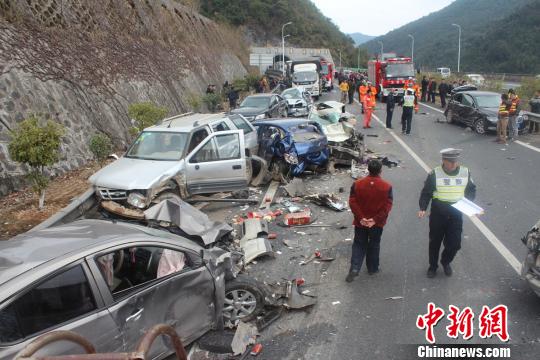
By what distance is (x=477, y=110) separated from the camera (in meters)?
18.0

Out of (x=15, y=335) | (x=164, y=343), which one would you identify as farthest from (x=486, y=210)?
(x=15, y=335)

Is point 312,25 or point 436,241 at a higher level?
point 312,25

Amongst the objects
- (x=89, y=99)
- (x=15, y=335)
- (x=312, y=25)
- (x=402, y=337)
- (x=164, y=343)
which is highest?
(x=312, y=25)

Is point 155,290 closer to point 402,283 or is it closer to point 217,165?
point 402,283

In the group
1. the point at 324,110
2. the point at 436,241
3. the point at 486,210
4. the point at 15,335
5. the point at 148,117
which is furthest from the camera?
the point at 324,110

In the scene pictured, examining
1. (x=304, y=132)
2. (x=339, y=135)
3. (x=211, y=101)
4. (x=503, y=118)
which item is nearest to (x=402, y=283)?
(x=304, y=132)

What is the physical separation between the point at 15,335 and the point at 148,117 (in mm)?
11506

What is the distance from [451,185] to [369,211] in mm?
1045

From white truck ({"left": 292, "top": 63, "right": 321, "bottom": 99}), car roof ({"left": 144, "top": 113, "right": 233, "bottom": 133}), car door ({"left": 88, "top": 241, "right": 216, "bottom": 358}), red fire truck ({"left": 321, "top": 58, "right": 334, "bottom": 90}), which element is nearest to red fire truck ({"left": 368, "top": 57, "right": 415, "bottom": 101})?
white truck ({"left": 292, "top": 63, "right": 321, "bottom": 99})

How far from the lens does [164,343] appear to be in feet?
14.0

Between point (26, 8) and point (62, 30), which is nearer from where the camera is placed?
point (26, 8)

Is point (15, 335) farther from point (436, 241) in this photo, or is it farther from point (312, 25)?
point (312, 25)

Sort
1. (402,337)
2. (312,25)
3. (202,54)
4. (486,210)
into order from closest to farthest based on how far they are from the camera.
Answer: (402,337) → (486,210) → (202,54) → (312,25)

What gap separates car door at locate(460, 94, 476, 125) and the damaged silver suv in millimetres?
11940
